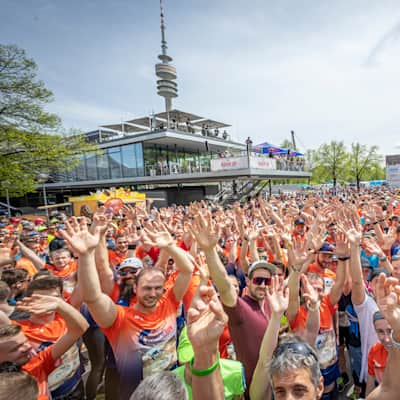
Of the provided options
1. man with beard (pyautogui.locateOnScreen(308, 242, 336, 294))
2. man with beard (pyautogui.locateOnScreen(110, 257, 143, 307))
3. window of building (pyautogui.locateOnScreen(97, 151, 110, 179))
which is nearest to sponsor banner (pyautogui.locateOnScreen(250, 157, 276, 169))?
man with beard (pyautogui.locateOnScreen(308, 242, 336, 294))

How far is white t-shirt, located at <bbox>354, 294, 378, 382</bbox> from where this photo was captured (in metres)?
2.53

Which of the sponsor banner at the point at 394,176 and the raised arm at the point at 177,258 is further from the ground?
the sponsor banner at the point at 394,176

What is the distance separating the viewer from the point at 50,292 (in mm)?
2480

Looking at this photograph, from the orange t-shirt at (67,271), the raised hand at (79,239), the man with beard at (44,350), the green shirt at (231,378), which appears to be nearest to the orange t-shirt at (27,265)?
the orange t-shirt at (67,271)

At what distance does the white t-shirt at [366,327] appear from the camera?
8.29 feet

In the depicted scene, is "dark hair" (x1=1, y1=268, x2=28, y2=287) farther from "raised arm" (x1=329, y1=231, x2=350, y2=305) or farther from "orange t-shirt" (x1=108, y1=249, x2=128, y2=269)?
"raised arm" (x1=329, y1=231, x2=350, y2=305)

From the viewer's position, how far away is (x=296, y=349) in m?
1.68

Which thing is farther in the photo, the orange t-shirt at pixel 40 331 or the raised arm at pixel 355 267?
the raised arm at pixel 355 267

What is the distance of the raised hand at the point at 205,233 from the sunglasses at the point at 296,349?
88 centimetres

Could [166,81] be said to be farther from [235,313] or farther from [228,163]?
[235,313]

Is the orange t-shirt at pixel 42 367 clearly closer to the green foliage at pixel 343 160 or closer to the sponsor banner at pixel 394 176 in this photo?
the sponsor banner at pixel 394 176

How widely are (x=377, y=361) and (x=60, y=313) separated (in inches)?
106

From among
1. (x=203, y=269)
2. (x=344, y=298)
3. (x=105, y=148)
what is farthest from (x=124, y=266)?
(x=105, y=148)

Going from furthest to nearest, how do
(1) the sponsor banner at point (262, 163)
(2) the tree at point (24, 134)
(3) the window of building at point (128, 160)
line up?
(3) the window of building at point (128, 160) → (1) the sponsor banner at point (262, 163) → (2) the tree at point (24, 134)
